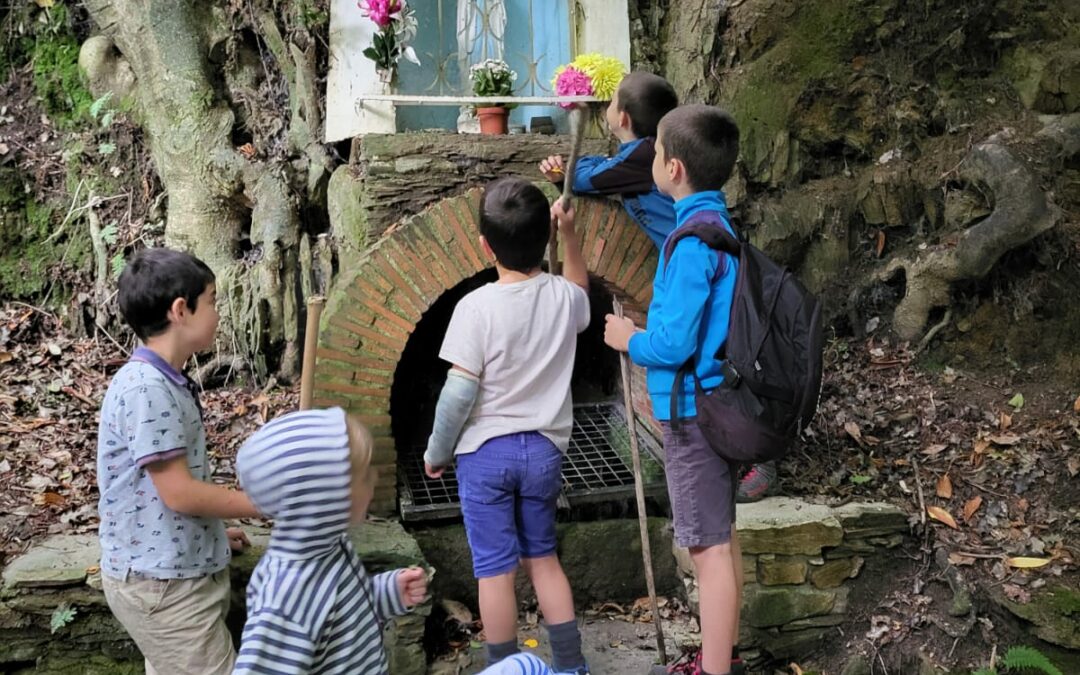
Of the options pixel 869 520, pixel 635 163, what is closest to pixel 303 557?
pixel 635 163

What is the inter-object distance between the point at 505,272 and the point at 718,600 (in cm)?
134

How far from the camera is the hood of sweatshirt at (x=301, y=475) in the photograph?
5.64 feet

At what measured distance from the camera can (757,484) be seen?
3.94 m

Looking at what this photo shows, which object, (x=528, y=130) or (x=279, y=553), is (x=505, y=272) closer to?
(x=279, y=553)

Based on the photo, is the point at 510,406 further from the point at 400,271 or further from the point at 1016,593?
the point at 1016,593

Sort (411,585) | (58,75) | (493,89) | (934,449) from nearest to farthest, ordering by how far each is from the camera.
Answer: (411,585)
(934,449)
(493,89)
(58,75)

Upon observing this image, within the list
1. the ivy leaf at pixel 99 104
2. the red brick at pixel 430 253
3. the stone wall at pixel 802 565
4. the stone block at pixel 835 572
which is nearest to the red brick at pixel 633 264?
the red brick at pixel 430 253

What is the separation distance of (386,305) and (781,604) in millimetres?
2299

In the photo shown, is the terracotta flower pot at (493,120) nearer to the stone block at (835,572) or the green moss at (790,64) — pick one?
the green moss at (790,64)

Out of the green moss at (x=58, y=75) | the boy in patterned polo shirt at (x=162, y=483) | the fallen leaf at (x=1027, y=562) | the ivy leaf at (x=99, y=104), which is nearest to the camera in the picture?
the boy in patterned polo shirt at (x=162, y=483)

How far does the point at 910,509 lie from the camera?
12.9ft

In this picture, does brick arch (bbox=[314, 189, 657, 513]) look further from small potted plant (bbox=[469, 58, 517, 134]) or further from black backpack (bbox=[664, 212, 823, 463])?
black backpack (bbox=[664, 212, 823, 463])

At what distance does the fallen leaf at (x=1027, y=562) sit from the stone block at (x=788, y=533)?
0.76 m

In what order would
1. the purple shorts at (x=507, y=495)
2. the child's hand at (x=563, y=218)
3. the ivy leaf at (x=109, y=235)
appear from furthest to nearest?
the ivy leaf at (x=109, y=235) → the child's hand at (x=563, y=218) → the purple shorts at (x=507, y=495)
